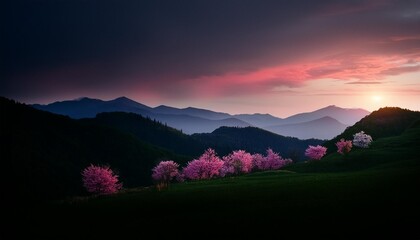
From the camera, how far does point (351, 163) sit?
319ft

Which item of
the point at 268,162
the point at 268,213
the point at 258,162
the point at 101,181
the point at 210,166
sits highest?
the point at 210,166

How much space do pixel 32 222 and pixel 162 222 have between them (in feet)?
58.7

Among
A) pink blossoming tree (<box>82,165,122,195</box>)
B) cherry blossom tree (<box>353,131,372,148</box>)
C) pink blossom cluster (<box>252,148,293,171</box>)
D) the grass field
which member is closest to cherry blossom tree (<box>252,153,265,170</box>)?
pink blossom cluster (<box>252,148,293,171</box>)

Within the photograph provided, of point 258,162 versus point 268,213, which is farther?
point 258,162

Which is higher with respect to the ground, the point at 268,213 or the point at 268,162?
the point at 268,162

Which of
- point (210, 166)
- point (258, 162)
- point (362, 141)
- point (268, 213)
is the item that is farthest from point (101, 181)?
point (258, 162)

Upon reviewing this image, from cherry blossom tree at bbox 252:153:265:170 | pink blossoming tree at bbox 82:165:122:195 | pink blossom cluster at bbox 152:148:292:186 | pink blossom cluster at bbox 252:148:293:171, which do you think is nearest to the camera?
pink blossoming tree at bbox 82:165:122:195

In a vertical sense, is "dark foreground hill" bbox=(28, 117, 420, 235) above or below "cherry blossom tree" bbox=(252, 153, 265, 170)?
below

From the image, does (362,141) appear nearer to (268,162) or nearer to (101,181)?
(268,162)

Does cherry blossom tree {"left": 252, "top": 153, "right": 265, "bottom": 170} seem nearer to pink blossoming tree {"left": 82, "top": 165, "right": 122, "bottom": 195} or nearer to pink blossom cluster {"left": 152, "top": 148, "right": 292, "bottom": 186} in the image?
pink blossom cluster {"left": 152, "top": 148, "right": 292, "bottom": 186}

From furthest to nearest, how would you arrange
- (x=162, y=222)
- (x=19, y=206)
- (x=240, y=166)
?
1. (x=240, y=166)
2. (x=19, y=206)
3. (x=162, y=222)

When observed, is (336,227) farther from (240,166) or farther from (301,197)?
(240,166)

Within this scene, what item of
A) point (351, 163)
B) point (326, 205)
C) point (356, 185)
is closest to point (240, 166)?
point (351, 163)

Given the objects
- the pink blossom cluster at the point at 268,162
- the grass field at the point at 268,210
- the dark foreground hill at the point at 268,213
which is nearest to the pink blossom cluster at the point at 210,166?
the pink blossom cluster at the point at 268,162
